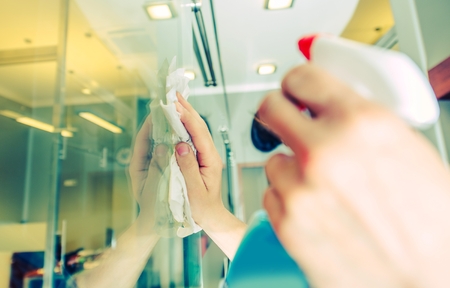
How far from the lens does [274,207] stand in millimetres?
152

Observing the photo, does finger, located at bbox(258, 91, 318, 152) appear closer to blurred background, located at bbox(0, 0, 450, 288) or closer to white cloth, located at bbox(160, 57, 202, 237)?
blurred background, located at bbox(0, 0, 450, 288)

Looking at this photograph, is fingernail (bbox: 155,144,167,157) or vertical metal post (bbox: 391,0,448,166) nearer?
fingernail (bbox: 155,144,167,157)

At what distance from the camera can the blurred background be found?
550mm

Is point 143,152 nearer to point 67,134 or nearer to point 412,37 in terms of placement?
point 67,134

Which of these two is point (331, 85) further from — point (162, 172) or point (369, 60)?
point (162, 172)

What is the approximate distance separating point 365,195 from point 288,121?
1.9 inches

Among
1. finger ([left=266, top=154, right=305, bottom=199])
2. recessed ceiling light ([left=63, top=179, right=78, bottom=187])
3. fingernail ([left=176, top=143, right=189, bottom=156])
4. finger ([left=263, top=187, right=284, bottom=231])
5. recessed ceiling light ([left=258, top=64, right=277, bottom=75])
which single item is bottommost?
finger ([left=263, top=187, right=284, bottom=231])

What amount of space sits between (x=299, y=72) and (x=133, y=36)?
1.16 meters

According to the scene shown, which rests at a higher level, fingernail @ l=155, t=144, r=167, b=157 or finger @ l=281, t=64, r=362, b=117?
fingernail @ l=155, t=144, r=167, b=157

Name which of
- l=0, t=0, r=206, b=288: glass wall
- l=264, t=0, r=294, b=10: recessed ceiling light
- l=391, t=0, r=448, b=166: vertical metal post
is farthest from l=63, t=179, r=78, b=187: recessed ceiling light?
l=264, t=0, r=294, b=10: recessed ceiling light

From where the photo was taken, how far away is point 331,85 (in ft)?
0.44

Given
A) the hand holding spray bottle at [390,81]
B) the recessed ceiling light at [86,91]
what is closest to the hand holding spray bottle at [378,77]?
the hand holding spray bottle at [390,81]

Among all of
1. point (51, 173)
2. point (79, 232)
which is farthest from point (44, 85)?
point (79, 232)

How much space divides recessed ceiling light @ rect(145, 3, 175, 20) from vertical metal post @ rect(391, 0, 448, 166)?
627 millimetres
